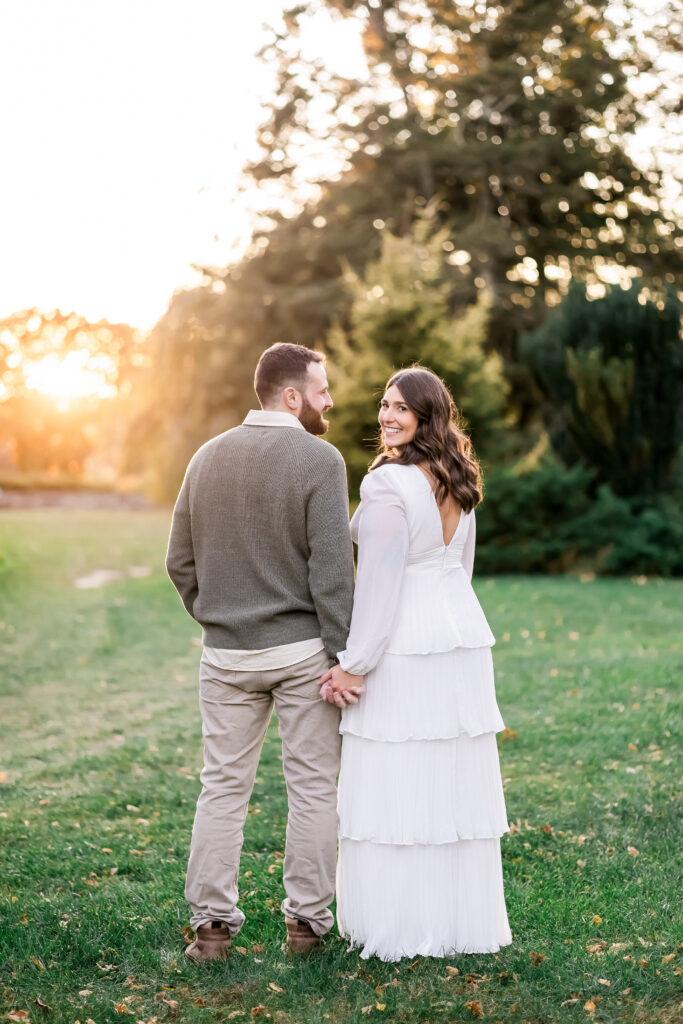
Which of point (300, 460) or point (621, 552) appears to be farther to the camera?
point (621, 552)

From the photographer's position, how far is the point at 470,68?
23.5 m

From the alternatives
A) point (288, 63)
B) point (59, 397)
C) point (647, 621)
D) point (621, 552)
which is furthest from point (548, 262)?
point (59, 397)

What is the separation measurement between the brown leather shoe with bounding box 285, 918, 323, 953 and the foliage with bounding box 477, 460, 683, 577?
1280 cm

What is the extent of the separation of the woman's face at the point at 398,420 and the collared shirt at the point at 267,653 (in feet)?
0.99

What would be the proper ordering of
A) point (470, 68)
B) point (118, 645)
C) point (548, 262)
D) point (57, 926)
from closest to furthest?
point (57, 926)
point (118, 645)
point (470, 68)
point (548, 262)

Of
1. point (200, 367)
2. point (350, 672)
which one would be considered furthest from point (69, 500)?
point (350, 672)

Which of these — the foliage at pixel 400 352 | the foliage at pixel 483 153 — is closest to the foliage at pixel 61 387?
the foliage at pixel 483 153

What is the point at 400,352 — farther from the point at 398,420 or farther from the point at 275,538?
the point at 275,538

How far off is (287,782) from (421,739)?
0.48 metres

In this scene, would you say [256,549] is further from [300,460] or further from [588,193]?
[588,193]

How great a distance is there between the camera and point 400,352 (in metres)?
16.9

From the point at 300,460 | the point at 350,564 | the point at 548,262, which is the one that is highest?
the point at 548,262

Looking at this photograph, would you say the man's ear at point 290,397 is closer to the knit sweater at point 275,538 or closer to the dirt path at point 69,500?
the knit sweater at point 275,538

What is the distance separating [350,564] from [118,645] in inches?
321
